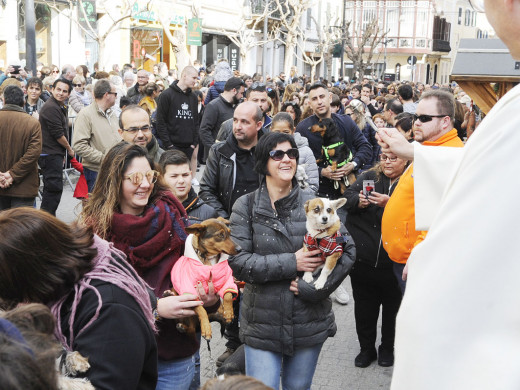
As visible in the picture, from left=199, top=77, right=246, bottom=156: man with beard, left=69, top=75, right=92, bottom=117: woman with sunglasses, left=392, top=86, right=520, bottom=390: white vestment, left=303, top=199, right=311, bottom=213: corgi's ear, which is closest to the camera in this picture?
left=392, top=86, right=520, bottom=390: white vestment

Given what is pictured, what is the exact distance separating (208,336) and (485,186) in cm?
268

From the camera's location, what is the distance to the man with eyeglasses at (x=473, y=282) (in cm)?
105

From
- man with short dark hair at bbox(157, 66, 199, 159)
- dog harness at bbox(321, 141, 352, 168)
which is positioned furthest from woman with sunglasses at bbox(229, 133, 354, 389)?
man with short dark hair at bbox(157, 66, 199, 159)

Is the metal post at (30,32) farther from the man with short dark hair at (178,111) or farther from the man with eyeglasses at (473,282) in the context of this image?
the man with eyeglasses at (473,282)

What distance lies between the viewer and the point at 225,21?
145 ft

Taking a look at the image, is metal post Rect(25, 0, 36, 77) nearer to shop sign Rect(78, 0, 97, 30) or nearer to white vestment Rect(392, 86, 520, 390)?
white vestment Rect(392, 86, 520, 390)

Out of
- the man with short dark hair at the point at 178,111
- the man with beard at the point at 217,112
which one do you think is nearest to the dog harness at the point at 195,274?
the man with beard at the point at 217,112

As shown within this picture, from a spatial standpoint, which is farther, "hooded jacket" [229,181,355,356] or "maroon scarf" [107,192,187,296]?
"hooded jacket" [229,181,355,356]

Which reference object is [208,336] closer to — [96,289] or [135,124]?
[96,289]

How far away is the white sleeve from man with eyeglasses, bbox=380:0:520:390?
1.95 feet

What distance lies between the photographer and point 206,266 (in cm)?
374

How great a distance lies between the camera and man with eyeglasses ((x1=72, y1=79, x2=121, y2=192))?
7582 millimetres

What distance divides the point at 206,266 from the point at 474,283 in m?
2.77

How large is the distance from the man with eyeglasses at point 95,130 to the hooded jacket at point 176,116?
2.78 meters
